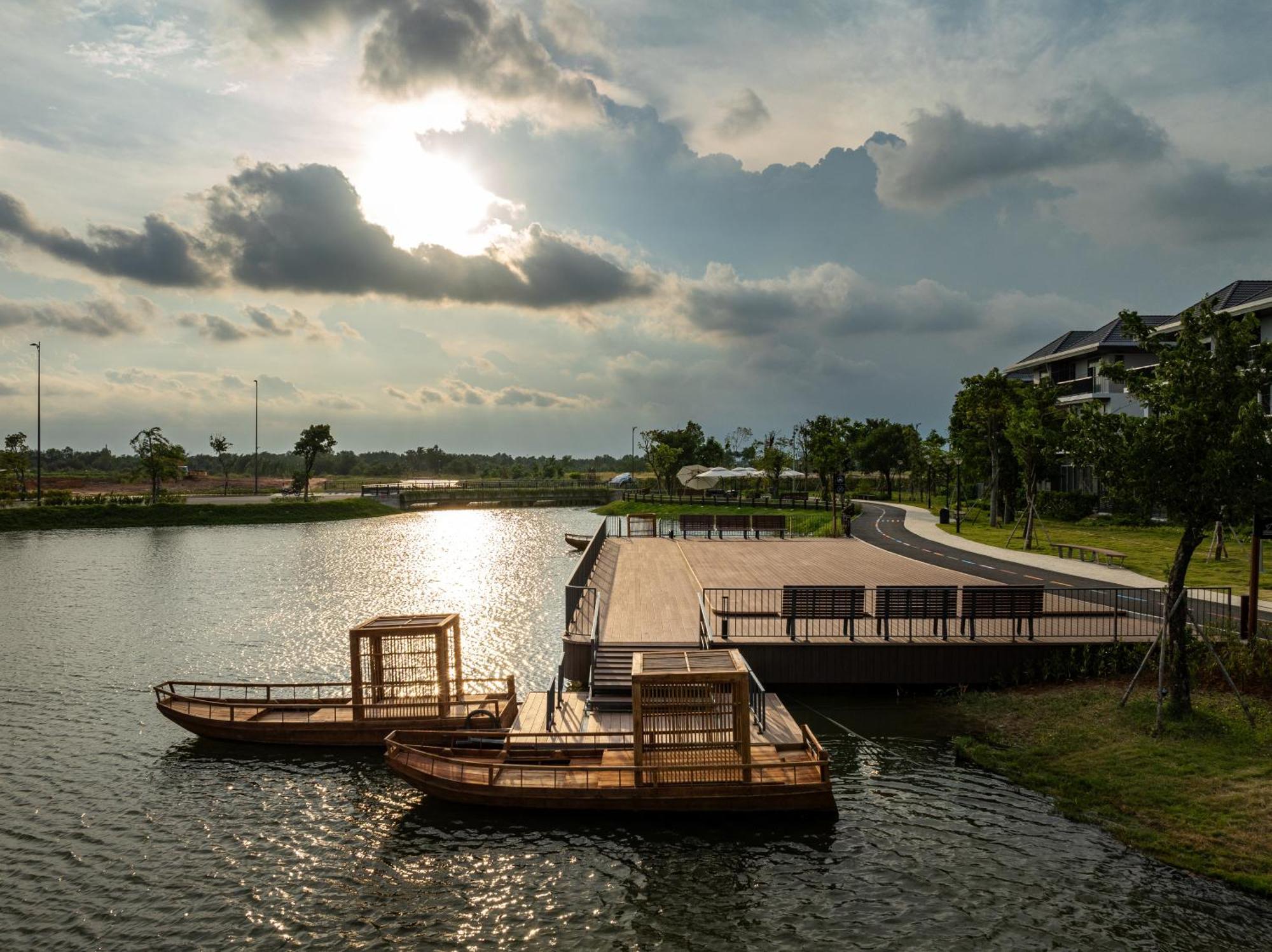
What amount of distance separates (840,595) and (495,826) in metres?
11.4

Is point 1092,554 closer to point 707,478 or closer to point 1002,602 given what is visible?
point 1002,602

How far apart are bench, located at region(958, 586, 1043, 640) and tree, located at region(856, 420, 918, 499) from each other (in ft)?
266

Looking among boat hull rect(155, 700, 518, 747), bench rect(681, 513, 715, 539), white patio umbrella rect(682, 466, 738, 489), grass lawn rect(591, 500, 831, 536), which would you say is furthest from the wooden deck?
white patio umbrella rect(682, 466, 738, 489)

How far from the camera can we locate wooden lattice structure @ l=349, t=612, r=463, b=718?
17969 mm

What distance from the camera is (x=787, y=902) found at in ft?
37.6

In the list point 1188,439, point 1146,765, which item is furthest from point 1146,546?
point 1146,765

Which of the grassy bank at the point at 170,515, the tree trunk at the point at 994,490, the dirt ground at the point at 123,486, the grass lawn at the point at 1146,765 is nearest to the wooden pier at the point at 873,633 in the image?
the grass lawn at the point at 1146,765

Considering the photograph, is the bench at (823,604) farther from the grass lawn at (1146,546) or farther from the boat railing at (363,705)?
the grass lawn at (1146,546)

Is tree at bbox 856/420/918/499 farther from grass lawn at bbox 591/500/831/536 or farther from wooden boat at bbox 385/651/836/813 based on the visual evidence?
wooden boat at bbox 385/651/836/813

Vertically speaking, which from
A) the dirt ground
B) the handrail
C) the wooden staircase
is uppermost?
the dirt ground

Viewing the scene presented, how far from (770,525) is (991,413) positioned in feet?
60.4

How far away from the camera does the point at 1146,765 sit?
14.7 meters

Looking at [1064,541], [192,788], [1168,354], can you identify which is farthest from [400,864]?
[1064,541]

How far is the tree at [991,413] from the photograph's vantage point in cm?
5528
